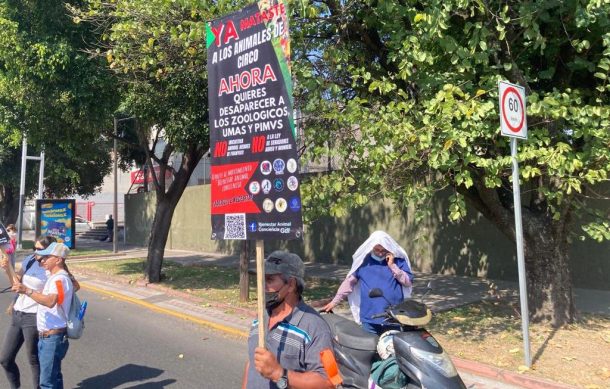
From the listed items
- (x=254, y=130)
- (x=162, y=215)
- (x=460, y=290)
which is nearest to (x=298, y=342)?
(x=254, y=130)

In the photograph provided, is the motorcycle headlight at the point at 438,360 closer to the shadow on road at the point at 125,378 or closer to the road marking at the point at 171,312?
the shadow on road at the point at 125,378

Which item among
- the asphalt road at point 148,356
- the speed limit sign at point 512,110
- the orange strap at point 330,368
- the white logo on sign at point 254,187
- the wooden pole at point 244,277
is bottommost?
the asphalt road at point 148,356

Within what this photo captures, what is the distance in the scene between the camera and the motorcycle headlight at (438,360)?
10.7ft

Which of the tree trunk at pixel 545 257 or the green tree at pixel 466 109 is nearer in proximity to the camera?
the green tree at pixel 466 109

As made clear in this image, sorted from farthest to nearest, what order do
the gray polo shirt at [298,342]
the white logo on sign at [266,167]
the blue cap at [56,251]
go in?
the blue cap at [56,251]
the white logo on sign at [266,167]
the gray polo shirt at [298,342]

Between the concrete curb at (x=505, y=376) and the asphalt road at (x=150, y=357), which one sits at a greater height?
the concrete curb at (x=505, y=376)

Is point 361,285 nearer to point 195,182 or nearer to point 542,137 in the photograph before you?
point 542,137

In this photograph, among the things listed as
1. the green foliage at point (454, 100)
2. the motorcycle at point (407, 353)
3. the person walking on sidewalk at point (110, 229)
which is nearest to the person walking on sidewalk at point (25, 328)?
the motorcycle at point (407, 353)

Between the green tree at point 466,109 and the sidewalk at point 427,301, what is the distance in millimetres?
1662

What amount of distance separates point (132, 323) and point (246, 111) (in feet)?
21.5

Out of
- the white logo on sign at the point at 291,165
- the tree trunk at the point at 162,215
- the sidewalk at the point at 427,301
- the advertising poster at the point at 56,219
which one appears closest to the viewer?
the white logo on sign at the point at 291,165

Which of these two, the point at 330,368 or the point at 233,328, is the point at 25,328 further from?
the point at 233,328

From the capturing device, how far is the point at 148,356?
6832mm

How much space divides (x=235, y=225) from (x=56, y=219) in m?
17.0
